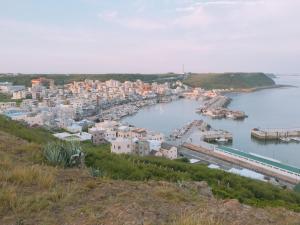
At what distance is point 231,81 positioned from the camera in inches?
2923

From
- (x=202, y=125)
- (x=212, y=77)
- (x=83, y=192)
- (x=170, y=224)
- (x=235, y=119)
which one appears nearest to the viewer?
(x=170, y=224)

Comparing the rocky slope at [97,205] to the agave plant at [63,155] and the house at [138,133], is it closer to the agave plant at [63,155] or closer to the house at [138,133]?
the agave plant at [63,155]

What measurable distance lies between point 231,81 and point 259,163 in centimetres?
6216

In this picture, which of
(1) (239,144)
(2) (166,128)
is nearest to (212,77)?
Answer: (2) (166,128)

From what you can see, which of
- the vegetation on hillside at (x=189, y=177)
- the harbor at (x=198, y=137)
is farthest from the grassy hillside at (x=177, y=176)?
the harbor at (x=198, y=137)

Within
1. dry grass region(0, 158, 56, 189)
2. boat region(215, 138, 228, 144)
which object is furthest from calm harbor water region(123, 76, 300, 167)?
dry grass region(0, 158, 56, 189)

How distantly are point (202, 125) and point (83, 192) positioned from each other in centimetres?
2423

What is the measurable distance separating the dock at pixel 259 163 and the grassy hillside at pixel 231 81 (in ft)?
174

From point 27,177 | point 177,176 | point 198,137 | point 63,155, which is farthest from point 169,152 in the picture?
point 27,177

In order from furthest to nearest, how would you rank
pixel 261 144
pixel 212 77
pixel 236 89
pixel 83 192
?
pixel 212 77 → pixel 236 89 → pixel 261 144 → pixel 83 192

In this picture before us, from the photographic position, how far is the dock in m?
12.7

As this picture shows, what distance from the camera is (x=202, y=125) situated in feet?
85.3

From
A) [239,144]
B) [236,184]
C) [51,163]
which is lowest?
[239,144]

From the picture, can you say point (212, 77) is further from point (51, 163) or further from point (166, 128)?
point (51, 163)
